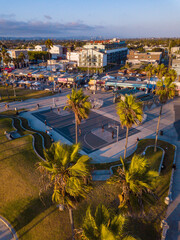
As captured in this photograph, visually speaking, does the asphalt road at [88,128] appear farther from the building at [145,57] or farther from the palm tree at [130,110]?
the building at [145,57]

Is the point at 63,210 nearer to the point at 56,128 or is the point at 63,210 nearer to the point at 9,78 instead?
the point at 56,128

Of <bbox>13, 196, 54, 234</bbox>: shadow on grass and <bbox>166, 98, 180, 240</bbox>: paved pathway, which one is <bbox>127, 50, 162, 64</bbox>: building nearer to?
<bbox>166, 98, 180, 240</bbox>: paved pathway

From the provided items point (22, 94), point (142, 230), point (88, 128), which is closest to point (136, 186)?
point (142, 230)

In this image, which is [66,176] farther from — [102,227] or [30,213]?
[30,213]

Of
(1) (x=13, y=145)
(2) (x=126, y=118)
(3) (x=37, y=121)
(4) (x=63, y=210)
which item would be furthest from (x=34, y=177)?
(3) (x=37, y=121)

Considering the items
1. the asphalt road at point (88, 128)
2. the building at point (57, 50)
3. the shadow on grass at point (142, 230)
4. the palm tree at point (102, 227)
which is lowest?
the shadow on grass at point (142, 230)

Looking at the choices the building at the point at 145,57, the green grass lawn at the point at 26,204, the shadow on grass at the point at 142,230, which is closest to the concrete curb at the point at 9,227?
the green grass lawn at the point at 26,204
